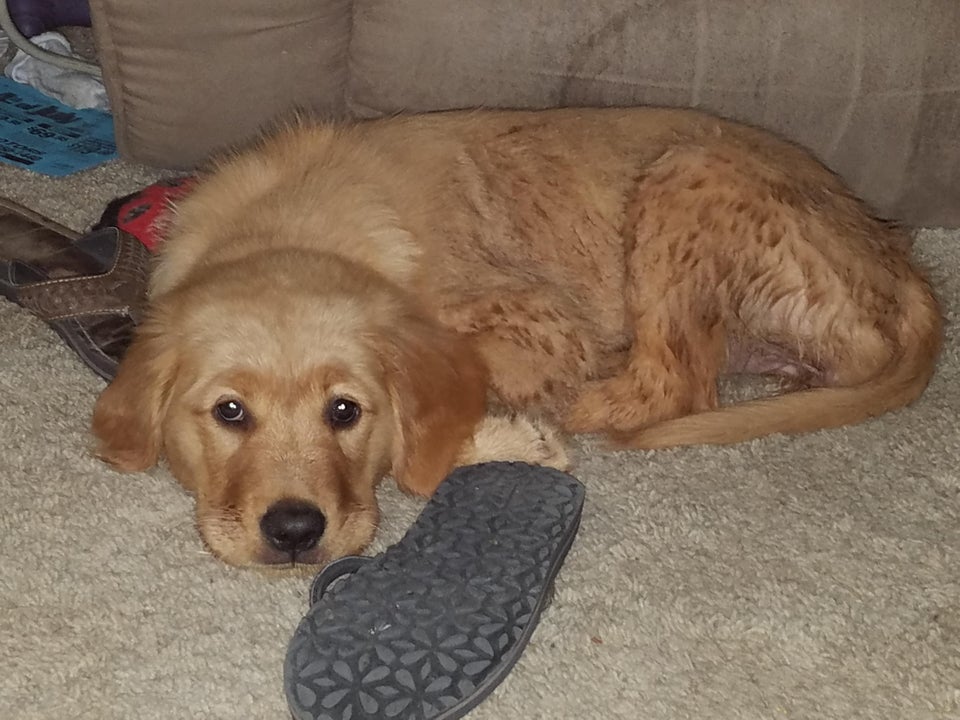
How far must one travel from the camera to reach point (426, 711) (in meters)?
1.61


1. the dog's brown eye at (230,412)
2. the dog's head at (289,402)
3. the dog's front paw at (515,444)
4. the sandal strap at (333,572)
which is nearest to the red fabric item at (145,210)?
the dog's head at (289,402)

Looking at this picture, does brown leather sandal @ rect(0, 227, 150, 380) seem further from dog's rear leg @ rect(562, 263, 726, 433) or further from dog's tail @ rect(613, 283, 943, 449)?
dog's tail @ rect(613, 283, 943, 449)

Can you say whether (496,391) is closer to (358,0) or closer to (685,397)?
(685,397)

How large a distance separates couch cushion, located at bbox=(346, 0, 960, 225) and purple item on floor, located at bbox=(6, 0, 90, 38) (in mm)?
1199

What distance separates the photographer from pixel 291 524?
184 cm

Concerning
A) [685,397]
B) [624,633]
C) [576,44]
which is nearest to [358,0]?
[576,44]

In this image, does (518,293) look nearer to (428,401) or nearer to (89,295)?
(428,401)

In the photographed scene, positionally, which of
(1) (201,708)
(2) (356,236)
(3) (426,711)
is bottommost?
(1) (201,708)

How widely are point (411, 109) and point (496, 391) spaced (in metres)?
0.89

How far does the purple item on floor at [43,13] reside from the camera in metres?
3.50

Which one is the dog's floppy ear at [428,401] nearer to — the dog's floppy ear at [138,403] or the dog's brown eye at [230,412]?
the dog's brown eye at [230,412]

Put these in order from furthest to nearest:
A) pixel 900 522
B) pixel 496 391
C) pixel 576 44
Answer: pixel 576 44 < pixel 496 391 < pixel 900 522

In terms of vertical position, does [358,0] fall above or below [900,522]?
above

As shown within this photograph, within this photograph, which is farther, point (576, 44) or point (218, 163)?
point (576, 44)
